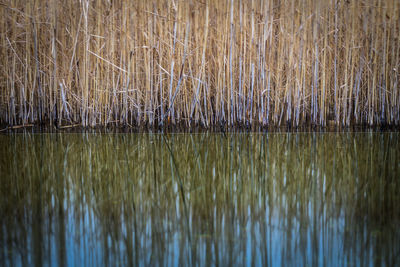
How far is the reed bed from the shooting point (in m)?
2.49

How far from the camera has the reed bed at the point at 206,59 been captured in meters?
2.49

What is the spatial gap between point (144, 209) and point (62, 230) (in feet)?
0.73

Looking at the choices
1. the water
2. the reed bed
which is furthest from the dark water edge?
the water

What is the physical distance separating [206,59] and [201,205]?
1691 mm

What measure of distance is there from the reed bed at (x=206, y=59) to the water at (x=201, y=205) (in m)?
0.68

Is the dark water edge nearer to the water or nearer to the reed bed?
the reed bed

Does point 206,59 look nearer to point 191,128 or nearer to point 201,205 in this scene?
point 191,128

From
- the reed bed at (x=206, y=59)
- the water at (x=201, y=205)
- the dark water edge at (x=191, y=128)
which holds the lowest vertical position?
the water at (x=201, y=205)

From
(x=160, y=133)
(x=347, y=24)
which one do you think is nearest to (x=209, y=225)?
(x=160, y=133)

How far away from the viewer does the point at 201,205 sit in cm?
105

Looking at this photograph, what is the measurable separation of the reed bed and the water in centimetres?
68

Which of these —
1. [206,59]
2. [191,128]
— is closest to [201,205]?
[191,128]

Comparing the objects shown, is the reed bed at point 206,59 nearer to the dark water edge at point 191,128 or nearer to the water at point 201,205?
the dark water edge at point 191,128

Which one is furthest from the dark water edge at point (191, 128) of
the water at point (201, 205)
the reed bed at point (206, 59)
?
the water at point (201, 205)
